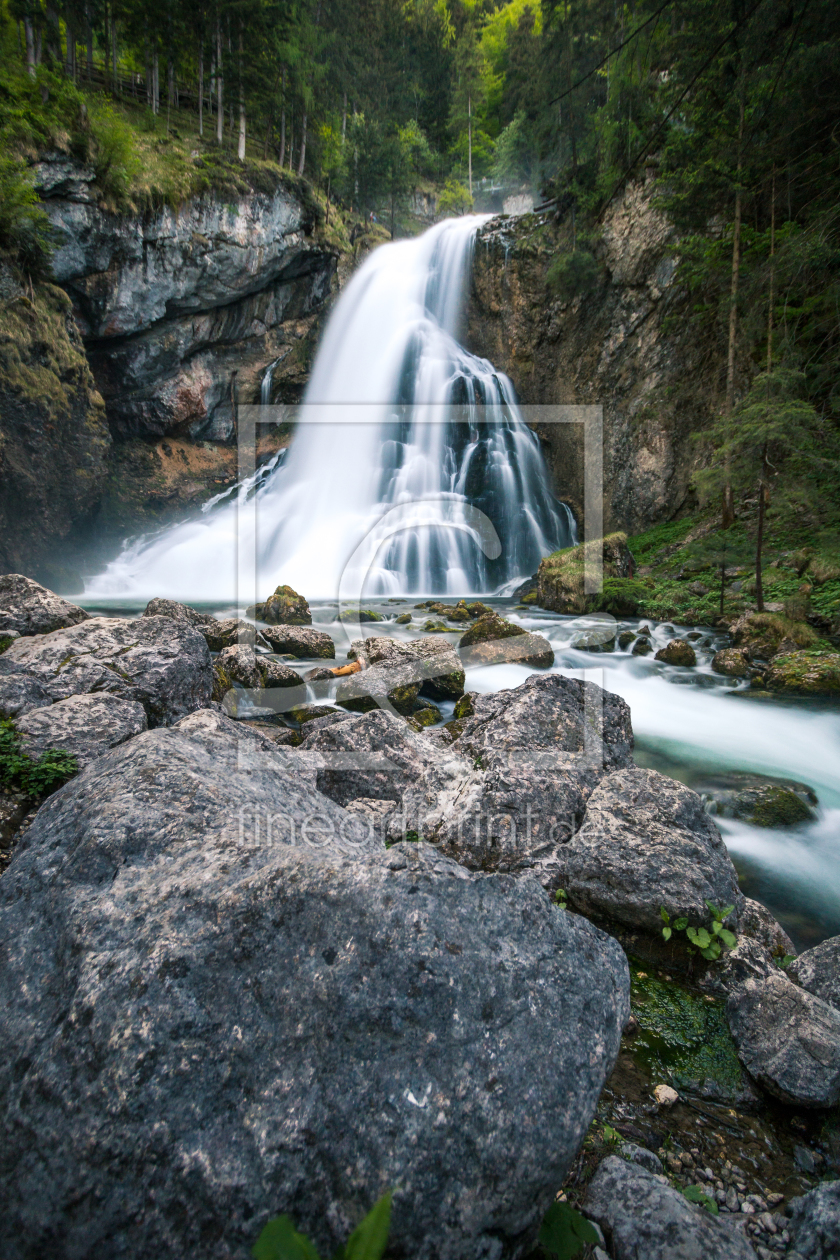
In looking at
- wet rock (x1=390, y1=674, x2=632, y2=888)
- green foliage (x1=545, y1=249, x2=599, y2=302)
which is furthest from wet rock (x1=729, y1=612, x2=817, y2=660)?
green foliage (x1=545, y1=249, x2=599, y2=302)

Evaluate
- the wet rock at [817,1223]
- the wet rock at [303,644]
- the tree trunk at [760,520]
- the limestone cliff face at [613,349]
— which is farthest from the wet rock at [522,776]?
the limestone cliff face at [613,349]

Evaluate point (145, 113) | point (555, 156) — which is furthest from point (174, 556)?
point (555, 156)

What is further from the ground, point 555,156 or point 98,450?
point 555,156

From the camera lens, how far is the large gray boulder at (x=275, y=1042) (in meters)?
1.14

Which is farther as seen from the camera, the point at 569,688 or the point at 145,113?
the point at 145,113

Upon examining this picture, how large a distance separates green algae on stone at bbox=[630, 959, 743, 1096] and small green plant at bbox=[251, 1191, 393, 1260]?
168 cm

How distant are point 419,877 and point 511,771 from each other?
1.75m

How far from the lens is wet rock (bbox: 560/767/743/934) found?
2.71m

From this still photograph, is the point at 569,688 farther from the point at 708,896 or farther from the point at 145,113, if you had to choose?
the point at 145,113

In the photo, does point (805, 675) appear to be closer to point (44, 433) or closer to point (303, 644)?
point (303, 644)

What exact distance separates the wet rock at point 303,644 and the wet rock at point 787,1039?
6.90 meters

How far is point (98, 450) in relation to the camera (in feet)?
49.6

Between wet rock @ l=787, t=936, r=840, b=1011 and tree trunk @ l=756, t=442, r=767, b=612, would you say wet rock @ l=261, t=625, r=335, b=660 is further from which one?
tree trunk @ l=756, t=442, r=767, b=612

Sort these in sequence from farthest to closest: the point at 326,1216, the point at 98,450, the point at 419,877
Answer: the point at 98,450 → the point at 419,877 → the point at 326,1216
